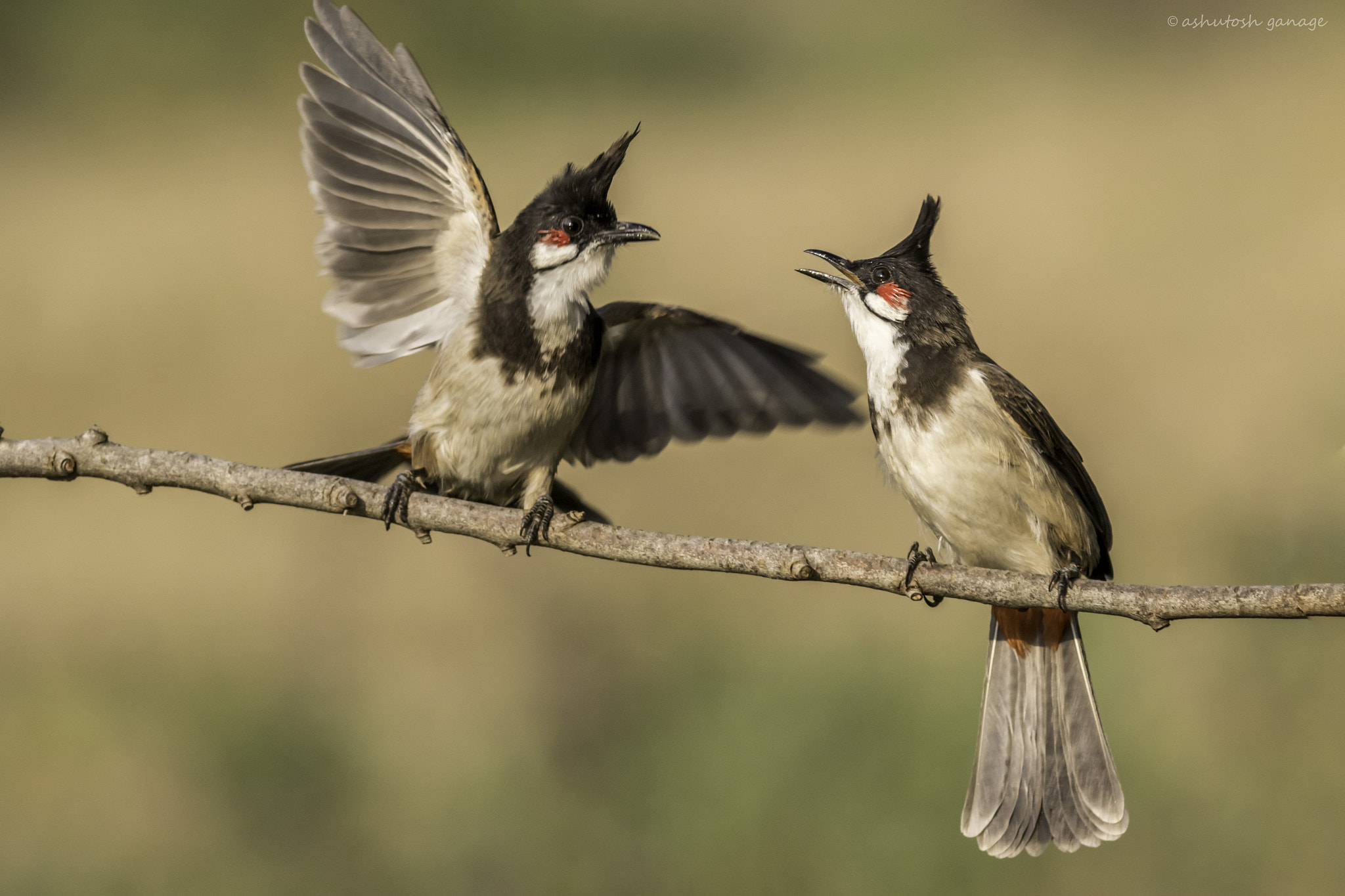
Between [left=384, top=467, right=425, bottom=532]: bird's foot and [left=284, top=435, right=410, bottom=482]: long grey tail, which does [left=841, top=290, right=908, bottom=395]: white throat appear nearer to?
[left=384, top=467, right=425, bottom=532]: bird's foot

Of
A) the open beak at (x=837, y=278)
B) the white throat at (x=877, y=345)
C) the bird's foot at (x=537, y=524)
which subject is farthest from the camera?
the open beak at (x=837, y=278)

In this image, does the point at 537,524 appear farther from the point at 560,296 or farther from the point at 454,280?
the point at 454,280

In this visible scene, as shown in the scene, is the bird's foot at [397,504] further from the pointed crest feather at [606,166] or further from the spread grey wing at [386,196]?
the pointed crest feather at [606,166]

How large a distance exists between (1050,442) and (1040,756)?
2.81 ft

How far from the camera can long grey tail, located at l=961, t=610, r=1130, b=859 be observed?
294 centimetres

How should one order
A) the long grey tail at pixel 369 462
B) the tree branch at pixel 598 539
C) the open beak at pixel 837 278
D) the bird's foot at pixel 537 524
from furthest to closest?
the long grey tail at pixel 369 462 < the open beak at pixel 837 278 < the bird's foot at pixel 537 524 < the tree branch at pixel 598 539

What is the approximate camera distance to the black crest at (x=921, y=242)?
305 centimetres

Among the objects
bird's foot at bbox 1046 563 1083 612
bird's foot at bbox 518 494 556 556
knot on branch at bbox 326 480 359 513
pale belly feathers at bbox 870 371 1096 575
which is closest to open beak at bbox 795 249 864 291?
pale belly feathers at bbox 870 371 1096 575

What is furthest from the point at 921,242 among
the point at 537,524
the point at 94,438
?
the point at 94,438

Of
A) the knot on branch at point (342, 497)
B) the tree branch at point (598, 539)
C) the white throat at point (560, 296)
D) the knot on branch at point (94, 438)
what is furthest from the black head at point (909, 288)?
the knot on branch at point (94, 438)

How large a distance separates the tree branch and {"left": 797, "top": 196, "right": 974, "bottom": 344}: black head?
799mm

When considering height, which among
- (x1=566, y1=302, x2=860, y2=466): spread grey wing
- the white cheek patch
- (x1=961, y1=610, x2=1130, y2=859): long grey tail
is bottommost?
(x1=961, y1=610, x2=1130, y2=859): long grey tail

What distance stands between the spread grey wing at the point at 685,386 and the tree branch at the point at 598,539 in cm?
112

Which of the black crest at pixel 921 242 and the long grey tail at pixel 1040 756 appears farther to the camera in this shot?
the black crest at pixel 921 242
